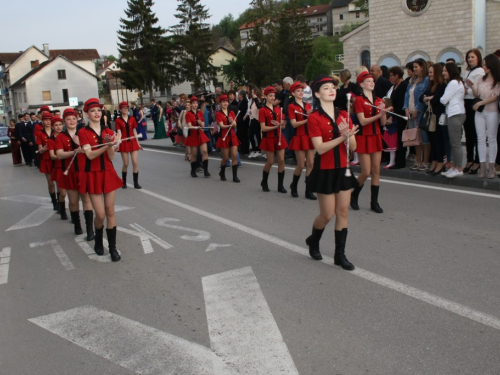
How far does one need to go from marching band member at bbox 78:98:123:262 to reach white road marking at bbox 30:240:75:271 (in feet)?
1.79

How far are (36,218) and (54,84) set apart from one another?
7347cm

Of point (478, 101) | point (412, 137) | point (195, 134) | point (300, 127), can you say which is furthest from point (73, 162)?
point (478, 101)

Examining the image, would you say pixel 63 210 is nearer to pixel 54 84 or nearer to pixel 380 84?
pixel 380 84

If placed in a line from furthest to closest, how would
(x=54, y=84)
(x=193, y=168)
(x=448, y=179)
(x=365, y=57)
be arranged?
(x=54, y=84), (x=365, y=57), (x=193, y=168), (x=448, y=179)

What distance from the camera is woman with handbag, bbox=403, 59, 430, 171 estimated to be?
10.8m

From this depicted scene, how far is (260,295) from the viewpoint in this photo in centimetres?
508

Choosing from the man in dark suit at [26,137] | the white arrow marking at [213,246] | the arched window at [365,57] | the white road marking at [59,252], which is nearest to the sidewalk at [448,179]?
the white arrow marking at [213,246]

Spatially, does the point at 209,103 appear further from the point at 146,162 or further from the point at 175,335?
the point at 175,335

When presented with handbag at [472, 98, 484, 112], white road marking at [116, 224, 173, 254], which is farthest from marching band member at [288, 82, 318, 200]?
handbag at [472, 98, 484, 112]

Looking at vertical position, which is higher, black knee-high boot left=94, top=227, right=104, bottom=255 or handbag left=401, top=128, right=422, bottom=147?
handbag left=401, top=128, right=422, bottom=147

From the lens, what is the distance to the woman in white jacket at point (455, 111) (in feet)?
31.7

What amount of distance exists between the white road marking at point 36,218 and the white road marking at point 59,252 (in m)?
1.45

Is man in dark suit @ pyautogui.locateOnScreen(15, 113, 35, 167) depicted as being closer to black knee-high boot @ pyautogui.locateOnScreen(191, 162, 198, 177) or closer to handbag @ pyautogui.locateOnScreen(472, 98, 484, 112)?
black knee-high boot @ pyautogui.locateOnScreen(191, 162, 198, 177)

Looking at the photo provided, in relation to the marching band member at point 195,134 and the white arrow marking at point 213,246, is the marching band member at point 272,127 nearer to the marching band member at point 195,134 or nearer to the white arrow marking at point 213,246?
the marching band member at point 195,134
